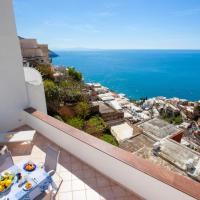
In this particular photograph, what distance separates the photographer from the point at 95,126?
42.7 ft

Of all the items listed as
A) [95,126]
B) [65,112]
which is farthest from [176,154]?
[65,112]

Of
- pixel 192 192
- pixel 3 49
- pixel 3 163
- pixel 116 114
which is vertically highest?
pixel 3 49

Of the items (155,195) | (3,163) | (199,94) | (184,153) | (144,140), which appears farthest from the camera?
(199,94)

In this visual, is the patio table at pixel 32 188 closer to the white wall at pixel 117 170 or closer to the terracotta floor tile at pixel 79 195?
the terracotta floor tile at pixel 79 195

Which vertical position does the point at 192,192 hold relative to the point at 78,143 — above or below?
above

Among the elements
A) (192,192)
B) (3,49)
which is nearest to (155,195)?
(192,192)

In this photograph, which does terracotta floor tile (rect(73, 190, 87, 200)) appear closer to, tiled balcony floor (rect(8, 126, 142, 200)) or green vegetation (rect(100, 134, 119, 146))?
tiled balcony floor (rect(8, 126, 142, 200))

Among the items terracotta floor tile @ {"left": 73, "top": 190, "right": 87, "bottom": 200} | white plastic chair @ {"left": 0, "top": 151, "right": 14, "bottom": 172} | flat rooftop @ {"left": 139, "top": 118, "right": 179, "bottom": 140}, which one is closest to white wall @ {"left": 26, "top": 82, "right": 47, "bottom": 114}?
white plastic chair @ {"left": 0, "top": 151, "right": 14, "bottom": 172}

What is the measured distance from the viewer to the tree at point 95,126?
1204 centimetres

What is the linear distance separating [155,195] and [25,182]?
81.2 inches

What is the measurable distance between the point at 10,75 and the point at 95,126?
9102 mm

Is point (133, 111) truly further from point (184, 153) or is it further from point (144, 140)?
point (184, 153)

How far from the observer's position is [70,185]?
3.09 m

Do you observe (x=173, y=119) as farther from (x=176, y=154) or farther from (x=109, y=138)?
(x=176, y=154)
